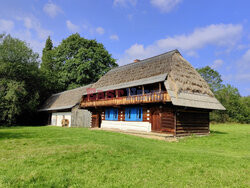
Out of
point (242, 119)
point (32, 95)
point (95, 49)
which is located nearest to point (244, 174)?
point (32, 95)

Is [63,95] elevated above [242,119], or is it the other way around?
[63,95]

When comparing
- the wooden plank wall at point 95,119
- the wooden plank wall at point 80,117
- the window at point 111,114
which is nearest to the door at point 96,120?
the wooden plank wall at point 95,119

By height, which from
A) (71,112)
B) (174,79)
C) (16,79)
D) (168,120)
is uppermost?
(16,79)

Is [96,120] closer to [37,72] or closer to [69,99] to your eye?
[69,99]

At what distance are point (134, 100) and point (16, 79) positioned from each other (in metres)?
21.1

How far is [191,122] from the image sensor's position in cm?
1633

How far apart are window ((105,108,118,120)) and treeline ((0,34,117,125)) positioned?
13300mm

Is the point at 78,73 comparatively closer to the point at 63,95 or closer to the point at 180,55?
the point at 63,95

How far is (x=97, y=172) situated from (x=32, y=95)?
29381mm

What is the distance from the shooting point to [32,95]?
1208 inches

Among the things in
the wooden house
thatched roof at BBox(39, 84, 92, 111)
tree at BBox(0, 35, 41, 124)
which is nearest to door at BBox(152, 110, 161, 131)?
the wooden house

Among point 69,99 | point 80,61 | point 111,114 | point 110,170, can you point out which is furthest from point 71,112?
point 110,170

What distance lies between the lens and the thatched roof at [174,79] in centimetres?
1471

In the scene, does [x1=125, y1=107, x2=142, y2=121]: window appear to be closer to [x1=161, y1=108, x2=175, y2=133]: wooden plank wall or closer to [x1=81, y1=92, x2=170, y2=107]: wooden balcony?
[x1=81, y1=92, x2=170, y2=107]: wooden balcony
